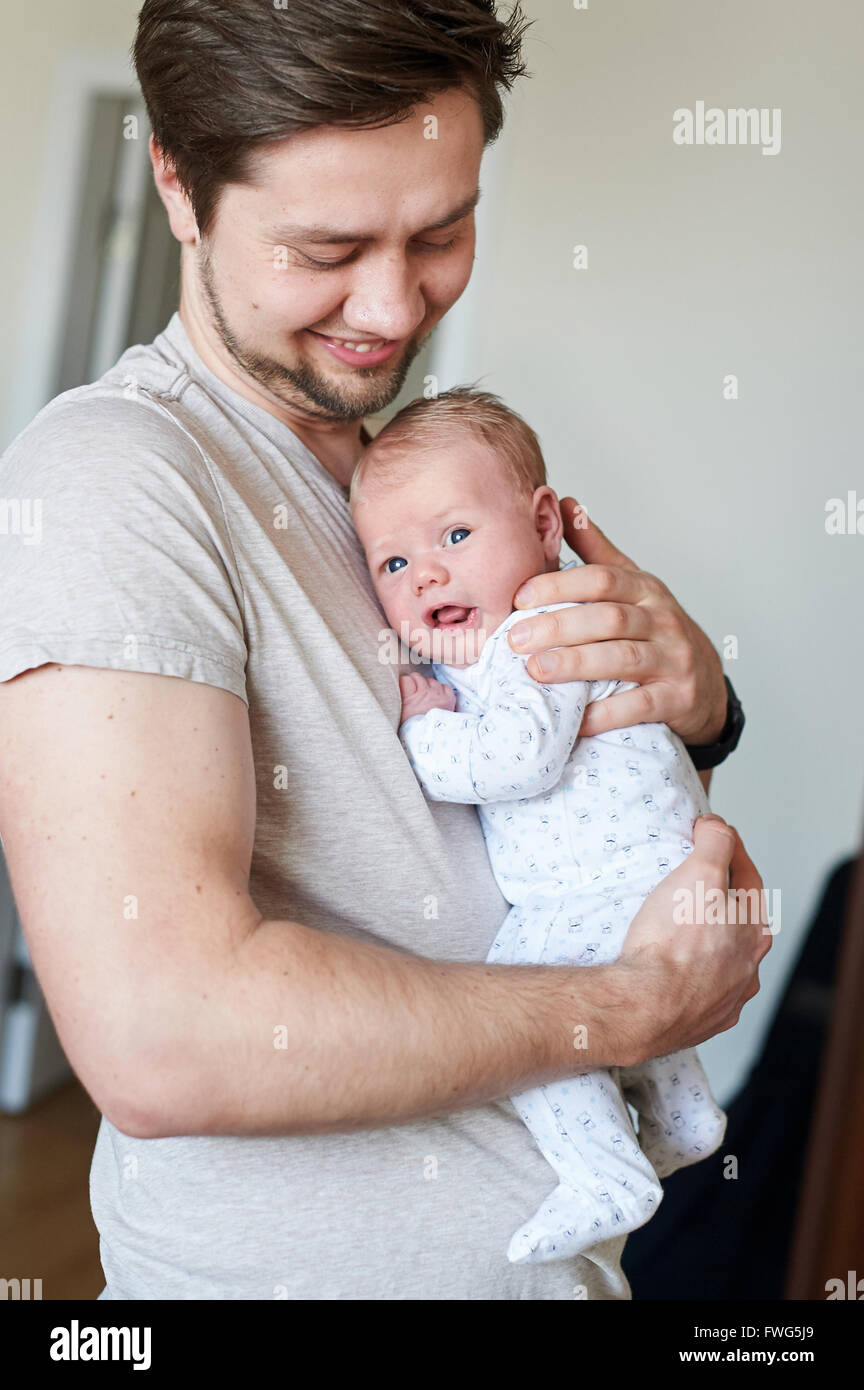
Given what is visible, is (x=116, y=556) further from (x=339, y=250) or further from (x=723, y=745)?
(x=723, y=745)

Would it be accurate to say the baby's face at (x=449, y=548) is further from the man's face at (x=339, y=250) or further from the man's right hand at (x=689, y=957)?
the man's right hand at (x=689, y=957)

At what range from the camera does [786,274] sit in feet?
8.71

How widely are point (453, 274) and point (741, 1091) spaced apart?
5.76ft

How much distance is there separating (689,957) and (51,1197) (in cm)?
215

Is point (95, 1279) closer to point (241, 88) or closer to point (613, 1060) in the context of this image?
point (613, 1060)

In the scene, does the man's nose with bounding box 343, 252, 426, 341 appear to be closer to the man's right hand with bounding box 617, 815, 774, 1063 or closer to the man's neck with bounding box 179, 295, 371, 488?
the man's neck with bounding box 179, 295, 371, 488

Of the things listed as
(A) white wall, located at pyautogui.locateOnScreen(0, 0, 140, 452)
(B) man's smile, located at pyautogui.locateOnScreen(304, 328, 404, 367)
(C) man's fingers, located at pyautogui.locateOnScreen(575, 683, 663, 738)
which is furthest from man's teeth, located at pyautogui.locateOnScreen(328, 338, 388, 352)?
(A) white wall, located at pyautogui.locateOnScreen(0, 0, 140, 452)

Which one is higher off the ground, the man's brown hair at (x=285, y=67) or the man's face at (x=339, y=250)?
the man's brown hair at (x=285, y=67)

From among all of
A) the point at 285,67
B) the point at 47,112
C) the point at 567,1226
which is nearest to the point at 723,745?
the point at 567,1226

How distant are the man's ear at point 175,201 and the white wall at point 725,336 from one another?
178cm

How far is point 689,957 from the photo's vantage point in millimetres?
1088

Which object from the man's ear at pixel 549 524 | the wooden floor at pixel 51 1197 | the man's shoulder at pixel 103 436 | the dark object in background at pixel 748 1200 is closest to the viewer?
the man's shoulder at pixel 103 436

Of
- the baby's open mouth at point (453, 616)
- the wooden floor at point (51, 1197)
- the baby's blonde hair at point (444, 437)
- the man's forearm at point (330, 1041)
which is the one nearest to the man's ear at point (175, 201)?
the baby's blonde hair at point (444, 437)

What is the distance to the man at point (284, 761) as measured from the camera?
82 cm
